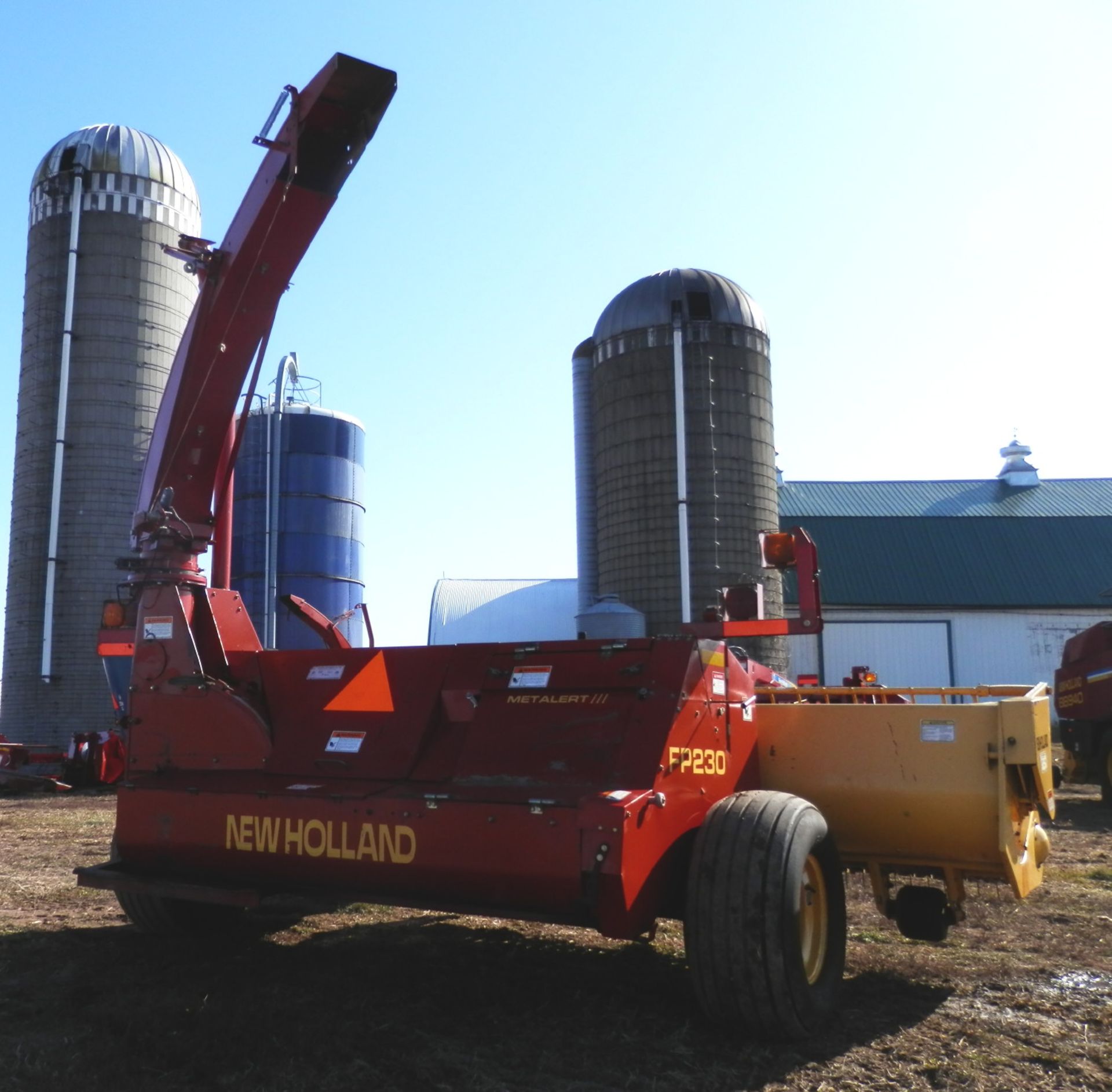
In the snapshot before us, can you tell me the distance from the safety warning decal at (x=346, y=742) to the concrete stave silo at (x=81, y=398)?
16.0 metres

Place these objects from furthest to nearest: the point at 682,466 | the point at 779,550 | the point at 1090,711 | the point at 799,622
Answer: the point at 682,466 < the point at 1090,711 < the point at 779,550 < the point at 799,622

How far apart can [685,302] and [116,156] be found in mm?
11162

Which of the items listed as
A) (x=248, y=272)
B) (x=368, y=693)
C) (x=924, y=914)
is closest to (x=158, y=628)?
(x=368, y=693)

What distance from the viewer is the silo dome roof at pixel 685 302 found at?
2106 cm

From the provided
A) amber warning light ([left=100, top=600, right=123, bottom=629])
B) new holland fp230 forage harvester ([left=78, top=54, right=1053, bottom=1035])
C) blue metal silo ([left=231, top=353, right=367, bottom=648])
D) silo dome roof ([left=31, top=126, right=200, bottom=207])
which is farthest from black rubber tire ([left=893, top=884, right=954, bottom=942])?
silo dome roof ([left=31, top=126, right=200, bottom=207])

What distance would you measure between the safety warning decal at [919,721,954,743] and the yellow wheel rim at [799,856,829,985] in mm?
865

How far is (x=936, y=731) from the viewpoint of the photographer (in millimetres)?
5027

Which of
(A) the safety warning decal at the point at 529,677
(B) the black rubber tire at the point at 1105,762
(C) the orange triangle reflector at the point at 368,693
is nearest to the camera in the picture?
(A) the safety warning decal at the point at 529,677

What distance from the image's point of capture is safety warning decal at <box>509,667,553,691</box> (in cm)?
495

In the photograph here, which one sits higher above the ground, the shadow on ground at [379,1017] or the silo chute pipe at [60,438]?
the silo chute pipe at [60,438]

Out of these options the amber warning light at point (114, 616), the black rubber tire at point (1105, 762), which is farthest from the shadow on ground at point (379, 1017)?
the black rubber tire at point (1105, 762)

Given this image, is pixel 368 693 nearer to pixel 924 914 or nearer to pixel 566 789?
pixel 566 789

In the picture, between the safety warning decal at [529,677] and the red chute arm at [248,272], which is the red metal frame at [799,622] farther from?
the red chute arm at [248,272]

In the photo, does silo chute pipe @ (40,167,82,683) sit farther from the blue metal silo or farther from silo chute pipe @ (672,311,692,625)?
silo chute pipe @ (672,311,692,625)
